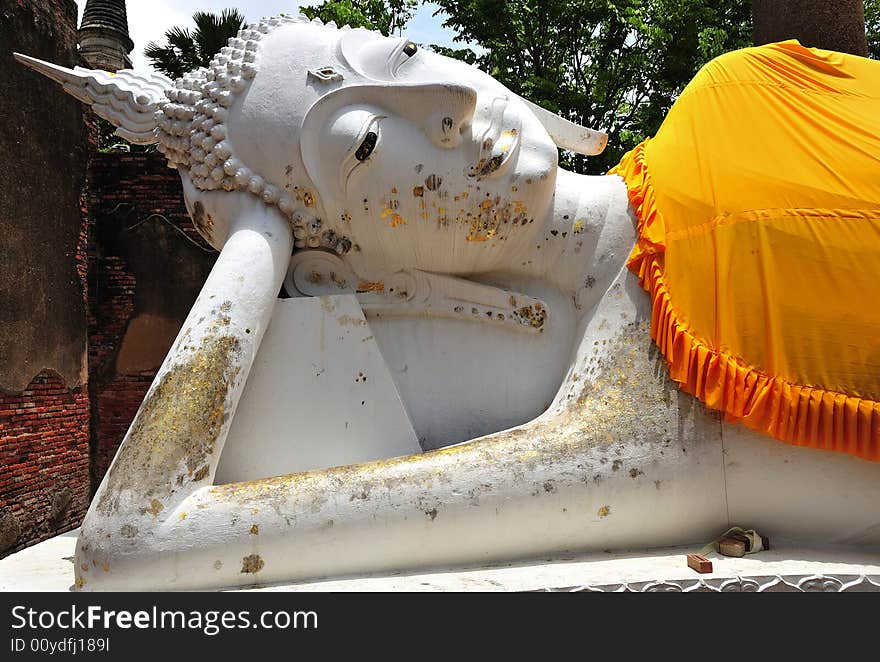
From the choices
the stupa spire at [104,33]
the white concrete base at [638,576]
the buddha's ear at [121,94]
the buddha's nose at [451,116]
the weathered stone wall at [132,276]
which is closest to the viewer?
the white concrete base at [638,576]

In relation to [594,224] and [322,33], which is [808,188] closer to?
[594,224]

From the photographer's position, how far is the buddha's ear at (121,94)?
2.52 metres

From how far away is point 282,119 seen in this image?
2.27 m

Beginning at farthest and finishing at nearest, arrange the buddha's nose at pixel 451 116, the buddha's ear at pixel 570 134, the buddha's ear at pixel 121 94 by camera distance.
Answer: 1. the buddha's ear at pixel 570 134
2. the buddha's ear at pixel 121 94
3. the buddha's nose at pixel 451 116

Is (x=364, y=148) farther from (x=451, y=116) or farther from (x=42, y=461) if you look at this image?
(x=42, y=461)

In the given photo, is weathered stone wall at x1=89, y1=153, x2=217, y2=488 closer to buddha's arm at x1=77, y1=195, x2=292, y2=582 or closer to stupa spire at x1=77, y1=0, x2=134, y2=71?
stupa spire at x1=77, y1=0, x2=134, y2=71

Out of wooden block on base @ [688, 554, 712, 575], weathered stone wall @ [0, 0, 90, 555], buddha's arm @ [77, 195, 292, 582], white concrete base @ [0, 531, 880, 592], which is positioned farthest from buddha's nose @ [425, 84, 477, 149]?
weathered stone wall @ [0, 0, 90, 555]

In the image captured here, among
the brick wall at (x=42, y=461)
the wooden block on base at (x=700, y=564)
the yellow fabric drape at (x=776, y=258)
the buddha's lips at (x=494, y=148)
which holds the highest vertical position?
the buddha's lips at (x=494, y=148)

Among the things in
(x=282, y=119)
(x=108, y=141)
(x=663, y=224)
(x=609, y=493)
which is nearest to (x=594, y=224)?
(x=663, y=224)

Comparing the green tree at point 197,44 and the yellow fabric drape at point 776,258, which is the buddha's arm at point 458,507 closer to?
the yellow fabric drape at point 776,258

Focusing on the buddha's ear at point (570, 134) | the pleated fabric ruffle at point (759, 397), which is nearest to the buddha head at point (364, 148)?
the buddha's ear at point (570, 134)

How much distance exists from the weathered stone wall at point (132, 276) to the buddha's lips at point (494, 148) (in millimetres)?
5442

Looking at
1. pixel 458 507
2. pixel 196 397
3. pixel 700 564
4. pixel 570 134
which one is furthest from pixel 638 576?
pixel 570 134

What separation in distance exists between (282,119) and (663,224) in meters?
1.22
